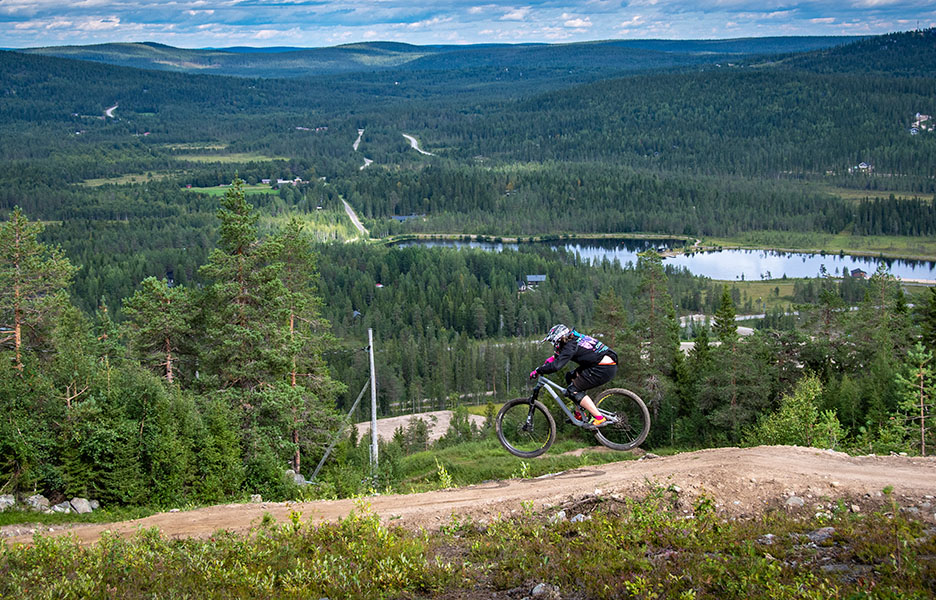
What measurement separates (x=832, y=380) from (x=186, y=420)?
129 feet

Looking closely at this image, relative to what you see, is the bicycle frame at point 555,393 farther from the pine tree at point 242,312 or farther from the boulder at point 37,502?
the pine tree at point 242,312

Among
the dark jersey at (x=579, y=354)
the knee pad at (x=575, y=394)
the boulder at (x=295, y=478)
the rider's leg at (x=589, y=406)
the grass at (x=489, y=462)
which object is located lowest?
the grass at (x=489, y=462)

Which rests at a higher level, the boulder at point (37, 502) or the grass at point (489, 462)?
the boulder at point (37, 502)

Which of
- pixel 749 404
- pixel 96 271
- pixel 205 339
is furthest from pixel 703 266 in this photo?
pixel 205 339

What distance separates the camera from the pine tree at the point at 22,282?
36000 mm

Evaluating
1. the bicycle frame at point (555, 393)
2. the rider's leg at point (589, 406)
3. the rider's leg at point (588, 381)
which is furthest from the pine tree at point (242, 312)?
the rider's leg at point (589, 406)

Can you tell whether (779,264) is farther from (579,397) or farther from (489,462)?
(579,397)

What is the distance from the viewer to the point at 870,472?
18.2 meters

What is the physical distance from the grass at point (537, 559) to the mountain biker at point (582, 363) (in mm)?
3015

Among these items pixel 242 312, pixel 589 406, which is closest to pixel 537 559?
pixel 589 406

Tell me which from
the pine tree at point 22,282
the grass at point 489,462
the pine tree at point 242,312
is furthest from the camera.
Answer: the grass at point 489,462

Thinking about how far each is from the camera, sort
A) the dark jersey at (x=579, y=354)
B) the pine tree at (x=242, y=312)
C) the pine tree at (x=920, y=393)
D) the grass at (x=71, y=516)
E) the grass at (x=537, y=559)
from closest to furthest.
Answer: the grass at (x=537, y=559)
the dark jersey at (x=579, y=354)
the grass at (x=71, y=516)
the pine tree at (x=920, y=393)
the pine tree at (x=242, y=312)

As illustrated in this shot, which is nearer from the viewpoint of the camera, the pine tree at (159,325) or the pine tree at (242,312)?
the pine tree at (242,312)

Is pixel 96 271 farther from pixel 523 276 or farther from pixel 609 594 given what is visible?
pixel 609 594
